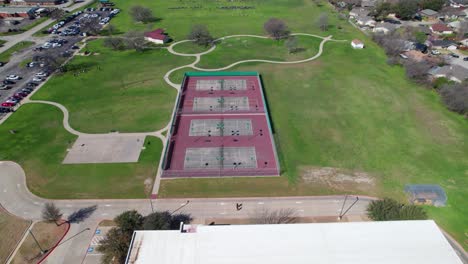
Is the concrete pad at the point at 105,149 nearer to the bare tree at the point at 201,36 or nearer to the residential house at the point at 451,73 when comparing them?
the bare tree at the point at 201,36

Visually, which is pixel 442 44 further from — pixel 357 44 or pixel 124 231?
pixel 124 231


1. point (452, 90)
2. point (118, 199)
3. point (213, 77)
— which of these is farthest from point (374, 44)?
point (118, 199)

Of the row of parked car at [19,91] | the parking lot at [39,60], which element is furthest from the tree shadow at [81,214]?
the row of parked car at [19,91]

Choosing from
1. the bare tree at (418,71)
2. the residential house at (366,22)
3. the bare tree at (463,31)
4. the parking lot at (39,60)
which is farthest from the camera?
the residential house at (366,22)

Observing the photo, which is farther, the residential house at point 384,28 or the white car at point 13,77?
the residential house at point 384,28

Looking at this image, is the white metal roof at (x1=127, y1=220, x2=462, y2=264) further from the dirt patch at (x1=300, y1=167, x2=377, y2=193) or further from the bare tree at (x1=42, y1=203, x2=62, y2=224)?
the bare tree at (x1=42, y1=203, x2=62, y2=224)

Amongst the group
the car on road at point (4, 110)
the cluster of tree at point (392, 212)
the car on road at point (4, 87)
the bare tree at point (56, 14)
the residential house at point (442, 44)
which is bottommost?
the cluster of tree at point (392, 212)

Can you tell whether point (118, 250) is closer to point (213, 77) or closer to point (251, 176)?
point (251, 176)
